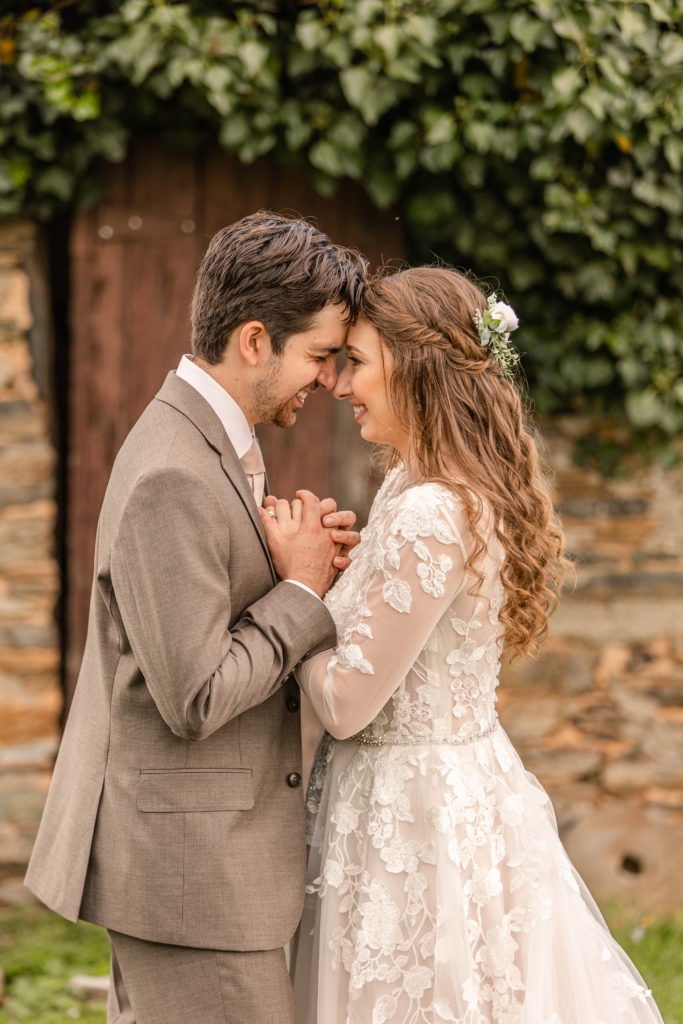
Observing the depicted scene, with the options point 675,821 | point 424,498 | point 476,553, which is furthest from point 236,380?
point 675,821

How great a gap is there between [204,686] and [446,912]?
0.74 metres

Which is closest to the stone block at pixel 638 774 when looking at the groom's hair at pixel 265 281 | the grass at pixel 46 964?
the grass at pixel 46 964

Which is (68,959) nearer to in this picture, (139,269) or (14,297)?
(14,297)

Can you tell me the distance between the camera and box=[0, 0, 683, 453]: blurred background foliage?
357 cm

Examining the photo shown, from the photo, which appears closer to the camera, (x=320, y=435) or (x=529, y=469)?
(x=529, y=469)

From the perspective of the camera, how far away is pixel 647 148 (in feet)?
12.1

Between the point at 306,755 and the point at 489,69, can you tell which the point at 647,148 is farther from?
the point at 306,755

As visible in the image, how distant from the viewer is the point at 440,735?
221cm

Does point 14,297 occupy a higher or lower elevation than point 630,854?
higher

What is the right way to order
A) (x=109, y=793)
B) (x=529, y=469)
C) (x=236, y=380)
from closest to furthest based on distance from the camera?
(x=109, y=793), (x=236, y=380), (x=529, y=469)

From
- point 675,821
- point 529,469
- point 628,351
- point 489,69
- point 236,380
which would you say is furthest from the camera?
point 675,821

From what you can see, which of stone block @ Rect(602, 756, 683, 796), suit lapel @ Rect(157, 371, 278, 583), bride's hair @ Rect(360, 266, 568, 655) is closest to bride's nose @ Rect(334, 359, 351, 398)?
bride's hair @ Rect(360, 266, 568, 655)

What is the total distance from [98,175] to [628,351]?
2.20m

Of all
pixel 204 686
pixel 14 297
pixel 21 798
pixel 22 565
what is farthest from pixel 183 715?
pixel 14 297
